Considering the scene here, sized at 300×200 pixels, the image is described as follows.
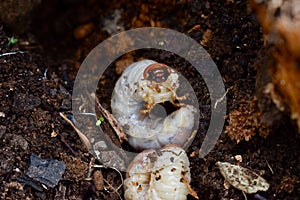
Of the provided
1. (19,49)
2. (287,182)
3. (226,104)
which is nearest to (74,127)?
(19,49)

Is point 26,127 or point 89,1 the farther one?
point 89,1

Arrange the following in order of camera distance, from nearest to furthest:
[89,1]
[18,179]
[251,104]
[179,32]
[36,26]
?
1. [18,179]
2. [251,104]
3. [179,32]
4. [36,26]
5. [89,1]

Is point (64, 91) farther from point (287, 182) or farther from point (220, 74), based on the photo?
point (287, 182)

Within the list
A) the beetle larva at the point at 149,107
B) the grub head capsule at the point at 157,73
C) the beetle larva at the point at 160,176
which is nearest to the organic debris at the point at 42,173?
the beetle larva at the point at 160,176

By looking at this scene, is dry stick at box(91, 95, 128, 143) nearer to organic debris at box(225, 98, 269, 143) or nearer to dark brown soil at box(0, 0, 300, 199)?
dark brown soil at box(0, 0, 300, 199)

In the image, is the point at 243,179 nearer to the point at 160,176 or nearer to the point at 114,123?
the point at 160,176

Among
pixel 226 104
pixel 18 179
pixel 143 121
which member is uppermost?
pixel 226 104

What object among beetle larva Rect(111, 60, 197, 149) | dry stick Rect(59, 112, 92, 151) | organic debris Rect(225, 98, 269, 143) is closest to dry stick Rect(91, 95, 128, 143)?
beetle larva Rect(111, 60, 197, 149)
